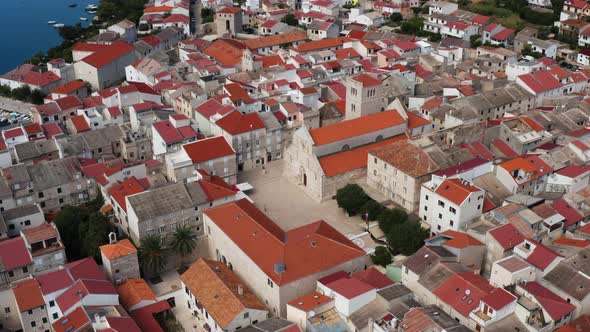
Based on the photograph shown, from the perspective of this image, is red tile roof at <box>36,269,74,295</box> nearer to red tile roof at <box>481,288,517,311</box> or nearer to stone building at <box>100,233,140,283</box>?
stone building at <box>100,233,140,283</box>

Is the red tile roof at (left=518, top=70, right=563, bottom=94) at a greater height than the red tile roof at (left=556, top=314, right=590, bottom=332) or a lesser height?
greater

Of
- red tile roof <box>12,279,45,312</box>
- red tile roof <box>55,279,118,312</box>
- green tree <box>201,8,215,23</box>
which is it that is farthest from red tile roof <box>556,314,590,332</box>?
green tree <box>201,8,215,23</box>

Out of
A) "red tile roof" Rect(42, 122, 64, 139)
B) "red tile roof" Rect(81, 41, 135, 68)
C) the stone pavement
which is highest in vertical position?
"red tile roof" Rect(81, 41, 135, 68)

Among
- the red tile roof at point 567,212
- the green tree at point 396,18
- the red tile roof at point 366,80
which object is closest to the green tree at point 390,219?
the red tile roof at point 567,212

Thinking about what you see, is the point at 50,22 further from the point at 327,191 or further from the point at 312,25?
the point at 327,191

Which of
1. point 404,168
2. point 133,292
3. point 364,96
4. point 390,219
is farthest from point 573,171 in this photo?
point 133,292

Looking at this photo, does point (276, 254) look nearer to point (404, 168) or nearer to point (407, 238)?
point (407, 238)

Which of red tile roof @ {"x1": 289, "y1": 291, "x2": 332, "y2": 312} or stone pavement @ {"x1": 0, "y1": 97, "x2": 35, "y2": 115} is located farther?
stone pavement @ {"x1": 0, "y1": 97, "x2": 35, "y2": 115}
